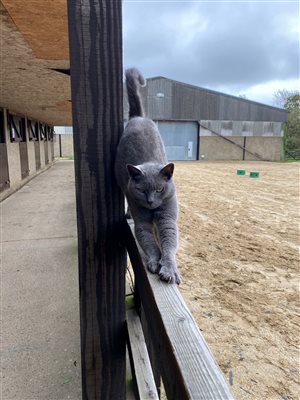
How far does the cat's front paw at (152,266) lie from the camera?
36.6 inches

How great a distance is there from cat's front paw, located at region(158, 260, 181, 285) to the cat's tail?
3.22 ft

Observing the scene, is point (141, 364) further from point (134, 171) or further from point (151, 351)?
point (134, 171)

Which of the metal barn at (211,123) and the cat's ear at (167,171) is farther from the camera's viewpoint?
the metal barn at (211,123)

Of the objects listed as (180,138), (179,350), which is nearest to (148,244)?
(179,350)

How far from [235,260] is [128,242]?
122 inches

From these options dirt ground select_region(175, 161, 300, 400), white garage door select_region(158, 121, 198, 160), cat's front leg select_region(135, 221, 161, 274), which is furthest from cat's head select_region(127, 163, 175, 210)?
white garage door select_region(158, 121, 198, 160)

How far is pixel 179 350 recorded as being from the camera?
57 cm

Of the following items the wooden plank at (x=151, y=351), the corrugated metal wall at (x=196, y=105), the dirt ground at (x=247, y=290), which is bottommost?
the dirt ground at (x=247, y=290)

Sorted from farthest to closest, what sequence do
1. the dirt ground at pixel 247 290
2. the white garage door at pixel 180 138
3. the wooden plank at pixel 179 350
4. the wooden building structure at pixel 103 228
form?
the white garage door at pixel 180 138
the dirt ground at pixel 247 290
the wooden building structure at pixel 103 228
the wooden plank at pixel 179 350

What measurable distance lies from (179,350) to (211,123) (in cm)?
2304

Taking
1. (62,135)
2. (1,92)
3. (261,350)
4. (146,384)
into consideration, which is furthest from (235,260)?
(62,135)

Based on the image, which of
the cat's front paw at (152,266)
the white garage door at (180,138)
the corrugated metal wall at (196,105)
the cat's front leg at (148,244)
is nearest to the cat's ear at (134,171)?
the cat's front leg at (148,244)

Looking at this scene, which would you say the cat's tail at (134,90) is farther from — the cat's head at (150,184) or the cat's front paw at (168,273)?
the cat's front paw at (168,273)

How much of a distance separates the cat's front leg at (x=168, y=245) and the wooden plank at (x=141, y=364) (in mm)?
425
